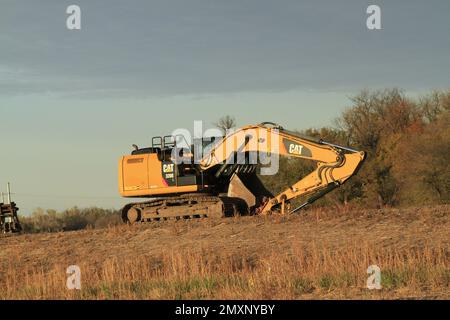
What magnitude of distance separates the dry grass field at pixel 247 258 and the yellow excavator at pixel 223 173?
2.57 meters

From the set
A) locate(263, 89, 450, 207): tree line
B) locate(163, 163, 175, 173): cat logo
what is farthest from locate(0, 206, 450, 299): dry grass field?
locate(263, 89, 450, 207): tree line

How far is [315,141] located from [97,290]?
484 inches

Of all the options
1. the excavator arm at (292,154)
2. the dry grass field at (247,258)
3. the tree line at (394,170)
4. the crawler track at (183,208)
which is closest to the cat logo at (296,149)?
the excavator arm at (292,154)

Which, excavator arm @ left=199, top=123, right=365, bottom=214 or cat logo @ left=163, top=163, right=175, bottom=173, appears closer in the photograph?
excavator arm @ left=199, top=123, right=365, bottom=214

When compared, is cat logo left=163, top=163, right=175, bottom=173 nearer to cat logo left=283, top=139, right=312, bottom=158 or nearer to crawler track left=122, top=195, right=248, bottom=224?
crawler track left=122, top=195, right=248, bottom=224

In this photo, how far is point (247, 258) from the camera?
18.2m

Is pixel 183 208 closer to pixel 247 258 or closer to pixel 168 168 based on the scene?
pixel 168 168

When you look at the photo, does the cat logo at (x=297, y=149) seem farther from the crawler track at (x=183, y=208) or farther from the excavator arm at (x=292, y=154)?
the crawler track at (x=183, y=208)

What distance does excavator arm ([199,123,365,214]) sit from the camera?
2527 cm

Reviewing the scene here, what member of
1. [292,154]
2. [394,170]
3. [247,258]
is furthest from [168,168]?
[394,170]

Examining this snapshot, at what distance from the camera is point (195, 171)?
2698cm

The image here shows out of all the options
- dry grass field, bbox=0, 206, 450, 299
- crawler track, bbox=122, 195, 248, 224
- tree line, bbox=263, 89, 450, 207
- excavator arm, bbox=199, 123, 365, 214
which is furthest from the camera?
tree line, bbox=263, 89, 450, 207
